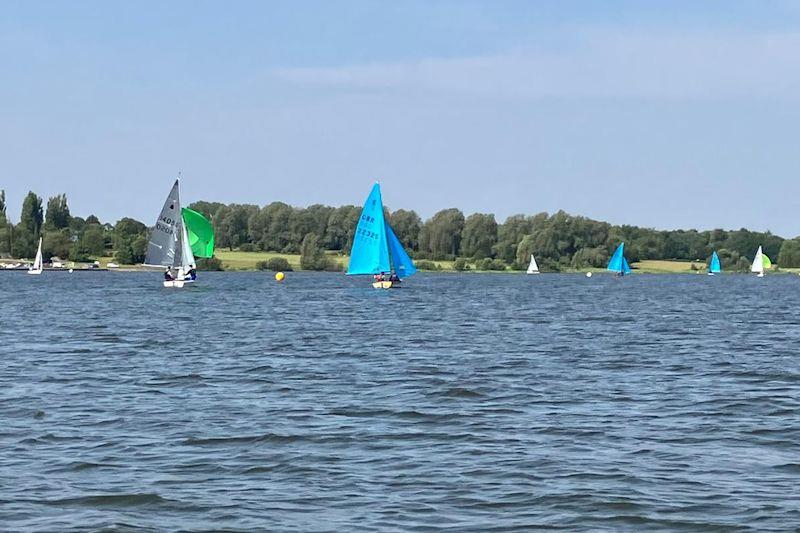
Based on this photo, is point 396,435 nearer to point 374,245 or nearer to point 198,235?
point 374,245

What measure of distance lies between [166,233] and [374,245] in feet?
60.3

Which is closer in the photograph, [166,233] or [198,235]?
[166,233]

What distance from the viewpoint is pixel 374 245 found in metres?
108

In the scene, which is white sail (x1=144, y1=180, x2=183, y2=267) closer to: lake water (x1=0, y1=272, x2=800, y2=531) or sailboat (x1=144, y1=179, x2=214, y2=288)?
sailboat (x1=144, y1=179, x2=214, y2=288)

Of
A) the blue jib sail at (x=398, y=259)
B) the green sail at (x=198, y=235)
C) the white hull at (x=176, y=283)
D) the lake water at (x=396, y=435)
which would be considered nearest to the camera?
the lake water at (x=396, y=435)

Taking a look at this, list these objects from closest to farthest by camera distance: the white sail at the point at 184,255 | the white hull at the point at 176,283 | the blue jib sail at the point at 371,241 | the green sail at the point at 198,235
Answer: the blue jib sail at the point at 371,241 → the white sail at the point at 184,255 → the white hull at the point at 176,283 → the green sail at the point at 198,235

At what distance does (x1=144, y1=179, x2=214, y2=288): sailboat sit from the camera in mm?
109125

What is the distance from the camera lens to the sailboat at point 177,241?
109125 millimetres

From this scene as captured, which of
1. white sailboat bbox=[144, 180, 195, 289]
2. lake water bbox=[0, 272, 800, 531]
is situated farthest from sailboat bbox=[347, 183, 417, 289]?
lake water bbox=[0, 272, 800, 531]

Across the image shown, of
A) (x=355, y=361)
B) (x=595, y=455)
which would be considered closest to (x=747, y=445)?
(x=595, y=455)

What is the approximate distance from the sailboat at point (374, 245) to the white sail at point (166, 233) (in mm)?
15613

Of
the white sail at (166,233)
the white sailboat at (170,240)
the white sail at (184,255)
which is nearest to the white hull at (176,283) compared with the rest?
the white sail at (184,255)

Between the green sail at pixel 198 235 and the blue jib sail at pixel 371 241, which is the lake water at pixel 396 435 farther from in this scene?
the green sail at pixel 198 235

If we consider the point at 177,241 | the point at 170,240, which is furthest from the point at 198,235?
the point at 170,240
